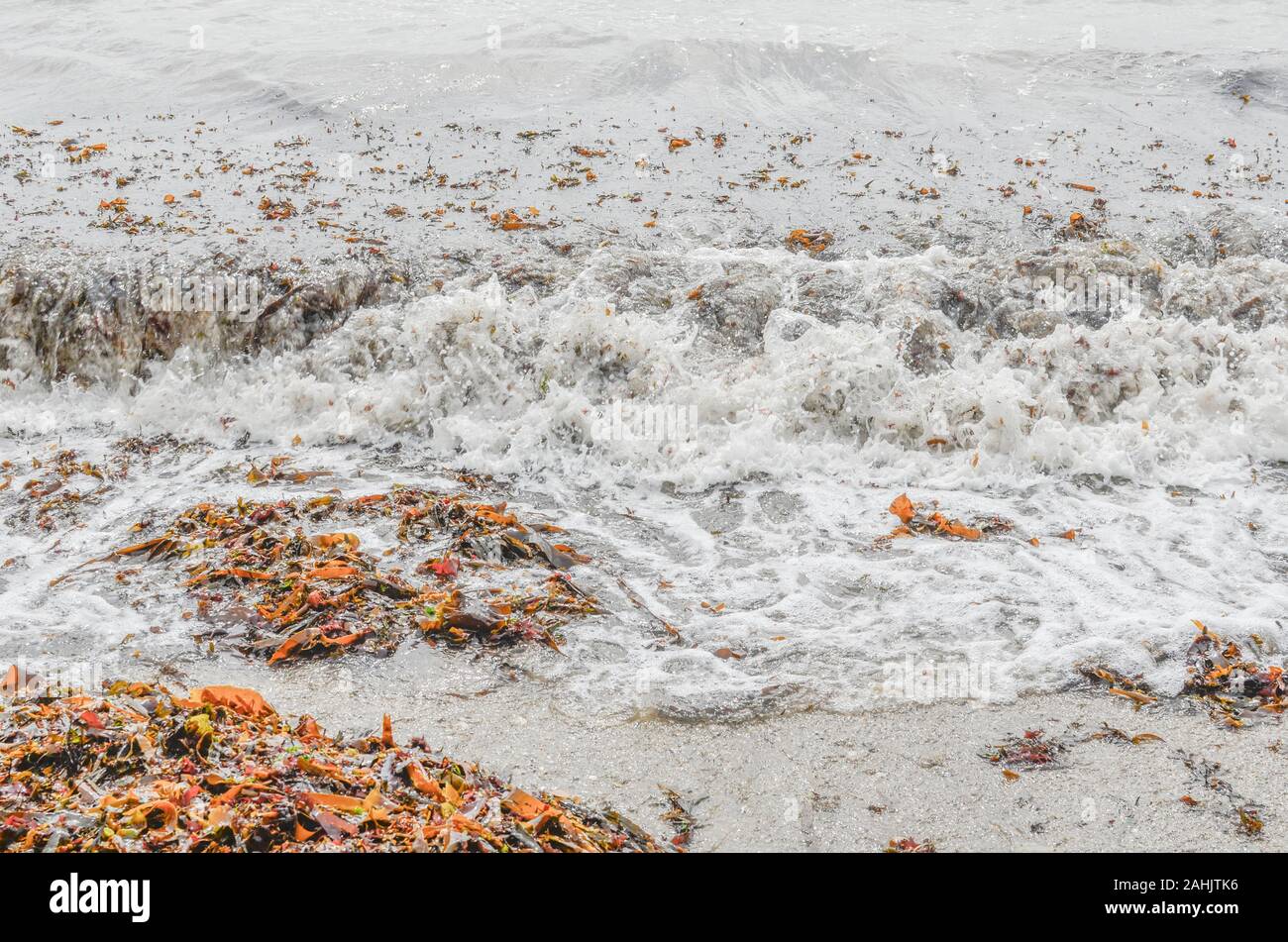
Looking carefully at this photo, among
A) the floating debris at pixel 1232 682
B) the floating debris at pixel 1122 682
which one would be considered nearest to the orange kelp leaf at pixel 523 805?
the floating debris at pixel 1122 682

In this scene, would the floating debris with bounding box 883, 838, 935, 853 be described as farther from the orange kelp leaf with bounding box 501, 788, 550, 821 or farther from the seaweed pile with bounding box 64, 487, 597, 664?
the seaweed pile with bounding box 64, 487, 597, 664

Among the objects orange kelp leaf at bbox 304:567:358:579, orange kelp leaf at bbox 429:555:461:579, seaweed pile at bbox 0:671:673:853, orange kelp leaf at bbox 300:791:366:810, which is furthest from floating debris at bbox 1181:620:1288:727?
orange kelp leaf at bbox 304:567:358:579

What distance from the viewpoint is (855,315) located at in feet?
29.7

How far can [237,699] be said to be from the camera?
14.0 ft

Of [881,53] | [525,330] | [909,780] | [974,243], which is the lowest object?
[909,780]

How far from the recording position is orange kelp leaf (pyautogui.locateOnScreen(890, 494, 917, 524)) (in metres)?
6.55

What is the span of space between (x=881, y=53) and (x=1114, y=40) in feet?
16.2

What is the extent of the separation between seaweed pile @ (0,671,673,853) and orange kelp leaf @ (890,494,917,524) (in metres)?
3.69

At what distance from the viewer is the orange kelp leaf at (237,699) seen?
417 cm
